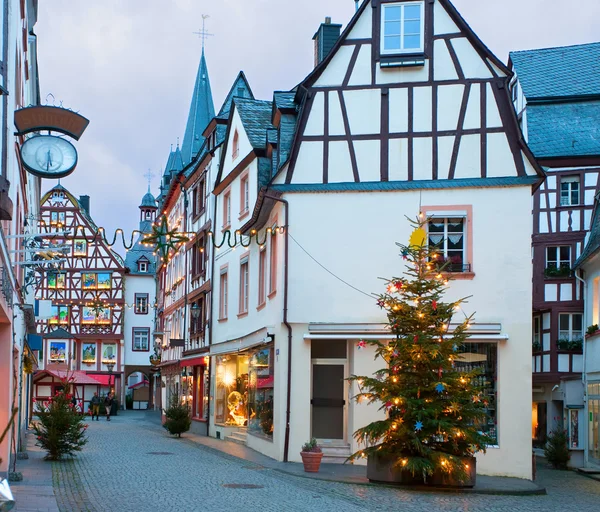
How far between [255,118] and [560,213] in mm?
11546

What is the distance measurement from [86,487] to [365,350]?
7.37 meters

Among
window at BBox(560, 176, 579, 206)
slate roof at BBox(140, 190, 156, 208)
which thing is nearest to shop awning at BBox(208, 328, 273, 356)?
window at BBox(560, 176, 579, 206)

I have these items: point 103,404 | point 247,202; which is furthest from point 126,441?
point 103,404

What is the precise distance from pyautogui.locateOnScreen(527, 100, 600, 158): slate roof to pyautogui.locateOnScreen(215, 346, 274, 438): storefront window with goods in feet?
41.8

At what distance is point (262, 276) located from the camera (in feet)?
83.5

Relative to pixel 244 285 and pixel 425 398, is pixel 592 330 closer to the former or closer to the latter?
pixel 244 285

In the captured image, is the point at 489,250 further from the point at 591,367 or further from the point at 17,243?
the point at 17,243

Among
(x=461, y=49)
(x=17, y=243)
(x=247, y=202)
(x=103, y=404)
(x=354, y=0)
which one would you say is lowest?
(x=103, y=404)

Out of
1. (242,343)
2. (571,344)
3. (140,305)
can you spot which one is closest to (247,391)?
(242,343)

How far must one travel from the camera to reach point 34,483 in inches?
639

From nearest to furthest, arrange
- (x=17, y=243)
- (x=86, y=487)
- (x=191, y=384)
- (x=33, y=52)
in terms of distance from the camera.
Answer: (x=86, y=487)
(x=17, y=243)
(x=33, y=52)
(x=191, y=384)

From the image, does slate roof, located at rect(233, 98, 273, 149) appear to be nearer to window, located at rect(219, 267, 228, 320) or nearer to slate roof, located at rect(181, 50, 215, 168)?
window, located at rect(219, 267, 228, 320)

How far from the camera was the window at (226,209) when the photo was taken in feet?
102

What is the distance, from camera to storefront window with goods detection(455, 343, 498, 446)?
66.4 ft
